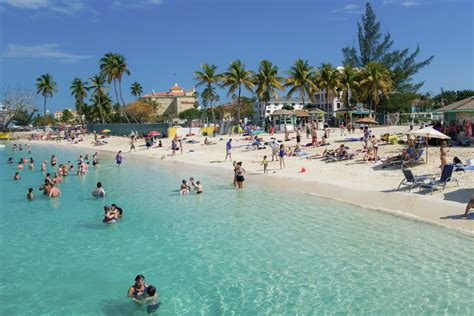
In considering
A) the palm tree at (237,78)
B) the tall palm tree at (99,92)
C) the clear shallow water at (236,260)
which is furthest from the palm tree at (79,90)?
the clear shallow water at (236,260)

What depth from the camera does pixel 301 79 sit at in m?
52.6

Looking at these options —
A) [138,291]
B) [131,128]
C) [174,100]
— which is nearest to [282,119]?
[131,128]

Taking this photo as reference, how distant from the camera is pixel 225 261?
10.9 m

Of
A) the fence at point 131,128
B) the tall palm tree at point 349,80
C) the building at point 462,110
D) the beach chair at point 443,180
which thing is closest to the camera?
the beach chair at point 443,180

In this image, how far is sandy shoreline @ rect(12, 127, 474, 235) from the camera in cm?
1421

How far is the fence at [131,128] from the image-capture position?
50062mm

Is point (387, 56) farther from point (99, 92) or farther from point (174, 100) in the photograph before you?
point (174, 100)

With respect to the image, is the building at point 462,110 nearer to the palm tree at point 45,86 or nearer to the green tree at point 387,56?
the green tree at point 387,56

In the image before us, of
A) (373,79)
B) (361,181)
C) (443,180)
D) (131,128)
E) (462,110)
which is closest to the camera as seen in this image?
(443,180)

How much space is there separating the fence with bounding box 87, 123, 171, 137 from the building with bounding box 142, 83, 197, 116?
283 ft

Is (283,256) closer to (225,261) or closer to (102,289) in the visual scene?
(225,261)

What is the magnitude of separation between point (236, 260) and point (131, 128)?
4968 cm

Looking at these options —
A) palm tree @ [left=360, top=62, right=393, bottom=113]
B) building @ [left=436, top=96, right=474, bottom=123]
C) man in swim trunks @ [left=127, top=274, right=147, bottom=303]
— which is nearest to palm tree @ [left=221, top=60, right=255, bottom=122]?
palm tree @ [left=360, top=62, right=393, bottom=113]

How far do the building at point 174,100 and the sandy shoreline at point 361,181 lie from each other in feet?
405
